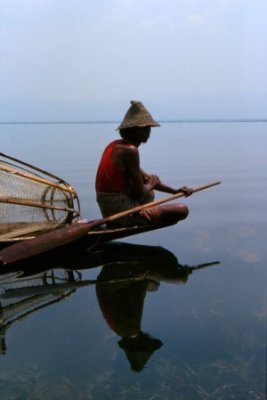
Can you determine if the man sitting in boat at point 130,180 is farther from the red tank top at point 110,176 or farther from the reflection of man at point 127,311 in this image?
the reflection of man at point 127,311

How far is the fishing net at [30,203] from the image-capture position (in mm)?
Result: 6160

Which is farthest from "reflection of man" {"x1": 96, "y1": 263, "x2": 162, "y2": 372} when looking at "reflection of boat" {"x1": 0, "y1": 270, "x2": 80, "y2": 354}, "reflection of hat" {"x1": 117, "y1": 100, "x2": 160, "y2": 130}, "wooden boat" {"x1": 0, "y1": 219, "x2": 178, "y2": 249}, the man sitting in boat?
"reflection of hat" {"x1": 117, "y1": 100, "x2": 160, "y2": 130}

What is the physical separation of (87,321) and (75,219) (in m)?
2.38

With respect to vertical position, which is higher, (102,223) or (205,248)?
(102,223)

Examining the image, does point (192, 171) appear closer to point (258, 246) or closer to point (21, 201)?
point (258, 246)

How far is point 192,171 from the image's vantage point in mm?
16359

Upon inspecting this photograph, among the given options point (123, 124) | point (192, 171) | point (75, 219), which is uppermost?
point (123, 124)

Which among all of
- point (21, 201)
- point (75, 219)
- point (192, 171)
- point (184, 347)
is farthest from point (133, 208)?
point (192, 171)

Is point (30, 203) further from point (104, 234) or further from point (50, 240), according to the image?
point (104, 234)

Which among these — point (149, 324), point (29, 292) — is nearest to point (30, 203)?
point (29, 292)

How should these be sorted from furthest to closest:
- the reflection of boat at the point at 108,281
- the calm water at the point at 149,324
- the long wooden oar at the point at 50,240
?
1. the long wooden oar at the point at 50,240
2. the reflection of boat at the point at 108,281
3. the calm water at the point at 149,324

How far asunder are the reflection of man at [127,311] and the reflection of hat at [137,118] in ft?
5.55

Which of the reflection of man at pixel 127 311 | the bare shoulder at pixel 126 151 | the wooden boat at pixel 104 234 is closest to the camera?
the reflection of man at pixel 127 311

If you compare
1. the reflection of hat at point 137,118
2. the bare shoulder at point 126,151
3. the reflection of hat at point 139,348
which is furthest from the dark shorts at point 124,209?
the reflection of hat at point 139,348
